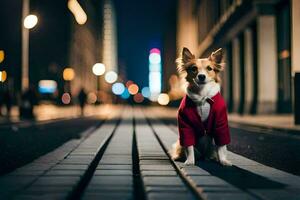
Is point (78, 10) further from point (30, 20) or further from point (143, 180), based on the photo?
point (143, 180)

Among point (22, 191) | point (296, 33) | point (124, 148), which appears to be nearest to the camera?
point (22, 191)

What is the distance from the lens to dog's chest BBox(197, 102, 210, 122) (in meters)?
7.65

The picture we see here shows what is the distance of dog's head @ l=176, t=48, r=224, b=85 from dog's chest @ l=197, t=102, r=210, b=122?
0.33 metres

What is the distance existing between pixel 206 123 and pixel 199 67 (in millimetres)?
788

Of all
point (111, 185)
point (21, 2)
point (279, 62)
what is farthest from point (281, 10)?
point (111, 185)

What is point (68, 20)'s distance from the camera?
103 m

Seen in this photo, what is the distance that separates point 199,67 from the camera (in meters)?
7.42

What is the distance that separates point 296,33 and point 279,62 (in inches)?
222

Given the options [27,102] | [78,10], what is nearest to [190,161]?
[27,102]

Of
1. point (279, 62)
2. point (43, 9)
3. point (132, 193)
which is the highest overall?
point (43, 9)

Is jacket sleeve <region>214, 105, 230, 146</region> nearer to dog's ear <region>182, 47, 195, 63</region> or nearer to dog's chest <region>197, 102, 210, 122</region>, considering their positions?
dog's chest <region>197, 102, 210, 122</region>

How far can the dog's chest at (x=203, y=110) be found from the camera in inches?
301

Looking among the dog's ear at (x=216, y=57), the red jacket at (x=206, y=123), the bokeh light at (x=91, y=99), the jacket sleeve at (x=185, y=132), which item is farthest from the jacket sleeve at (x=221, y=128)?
the bokeh light at (x=91, y=99)

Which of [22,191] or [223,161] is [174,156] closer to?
[223,161]
